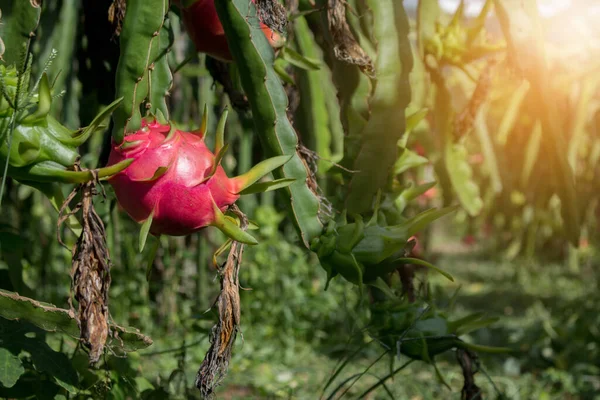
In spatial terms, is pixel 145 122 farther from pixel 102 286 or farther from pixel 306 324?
pixel 306 324

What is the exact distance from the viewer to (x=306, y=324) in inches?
117

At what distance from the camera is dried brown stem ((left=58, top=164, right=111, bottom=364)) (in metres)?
0.69

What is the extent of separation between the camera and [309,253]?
8.29 feet

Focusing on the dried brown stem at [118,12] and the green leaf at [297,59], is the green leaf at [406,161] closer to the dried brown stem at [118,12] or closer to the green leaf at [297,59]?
the green leaf at [297,59]

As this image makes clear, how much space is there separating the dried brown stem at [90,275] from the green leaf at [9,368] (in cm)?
19

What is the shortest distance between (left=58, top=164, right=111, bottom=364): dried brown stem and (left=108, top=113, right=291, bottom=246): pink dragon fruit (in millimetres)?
41

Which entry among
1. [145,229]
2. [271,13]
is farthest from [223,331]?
→ [271,13]

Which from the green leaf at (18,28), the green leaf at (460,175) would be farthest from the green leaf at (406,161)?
the green leaf at (18,28)

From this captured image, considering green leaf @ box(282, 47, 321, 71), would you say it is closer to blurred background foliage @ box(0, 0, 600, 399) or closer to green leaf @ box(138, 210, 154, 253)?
blurred background foliage @ box(0, 0, 600, 399)

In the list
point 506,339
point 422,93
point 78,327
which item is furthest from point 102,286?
point 506,339

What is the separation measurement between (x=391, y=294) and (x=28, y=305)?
0.44 m

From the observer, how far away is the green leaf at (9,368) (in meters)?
0.83

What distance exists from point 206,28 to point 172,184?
0.87ft

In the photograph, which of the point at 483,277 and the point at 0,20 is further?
the point at 483,277
